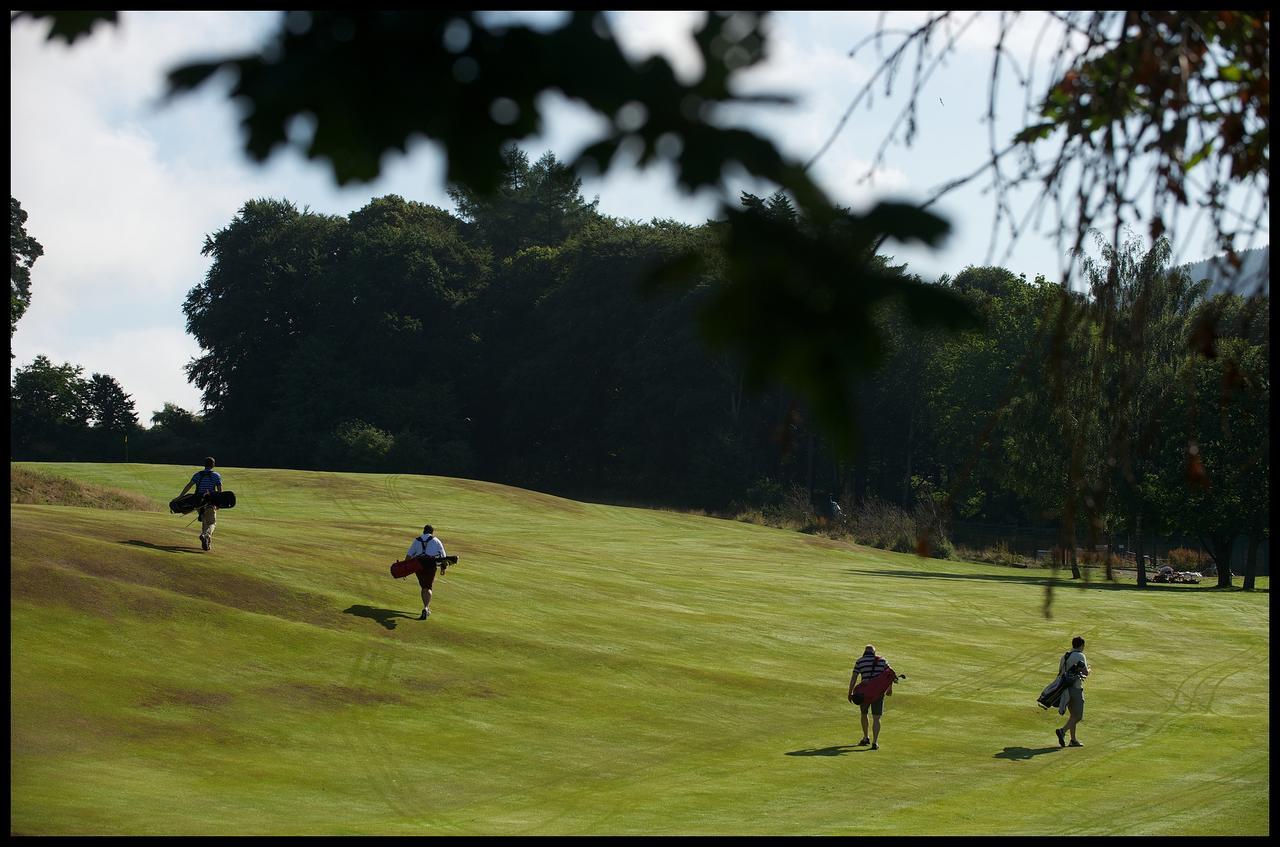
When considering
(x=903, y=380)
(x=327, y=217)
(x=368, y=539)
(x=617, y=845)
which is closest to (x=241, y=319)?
(x=327, y=217)

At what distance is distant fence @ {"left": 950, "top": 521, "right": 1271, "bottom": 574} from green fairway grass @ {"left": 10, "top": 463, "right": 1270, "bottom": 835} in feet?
83.3

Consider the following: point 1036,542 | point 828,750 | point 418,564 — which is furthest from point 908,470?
point 828,750

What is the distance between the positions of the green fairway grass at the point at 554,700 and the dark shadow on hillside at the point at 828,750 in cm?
7

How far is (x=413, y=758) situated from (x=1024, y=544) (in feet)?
186

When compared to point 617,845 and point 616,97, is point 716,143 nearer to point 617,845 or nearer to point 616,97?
point 616,97

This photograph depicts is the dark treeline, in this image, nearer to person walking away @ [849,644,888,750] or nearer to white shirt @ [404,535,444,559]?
white shirt @ [404,535,444,559]

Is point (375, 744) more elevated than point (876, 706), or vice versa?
point (876, 706)

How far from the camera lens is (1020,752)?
23359mm

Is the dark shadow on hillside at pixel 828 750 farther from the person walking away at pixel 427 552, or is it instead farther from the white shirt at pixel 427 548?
the white shirt at pixel 427 548

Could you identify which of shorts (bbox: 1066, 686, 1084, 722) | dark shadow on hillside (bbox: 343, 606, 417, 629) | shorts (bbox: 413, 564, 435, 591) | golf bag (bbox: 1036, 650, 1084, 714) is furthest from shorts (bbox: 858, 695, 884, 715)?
dark shadow on hillside (bbox: 343, 606, 417, 629)

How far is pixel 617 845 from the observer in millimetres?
4676

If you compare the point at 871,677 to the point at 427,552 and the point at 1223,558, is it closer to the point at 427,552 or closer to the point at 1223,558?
the point at 427,552

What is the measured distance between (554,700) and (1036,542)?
52.0m

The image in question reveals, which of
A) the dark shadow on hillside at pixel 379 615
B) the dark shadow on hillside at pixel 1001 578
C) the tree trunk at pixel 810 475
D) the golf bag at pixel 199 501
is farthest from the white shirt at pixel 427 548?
the tree trunk at pixel 810 475
